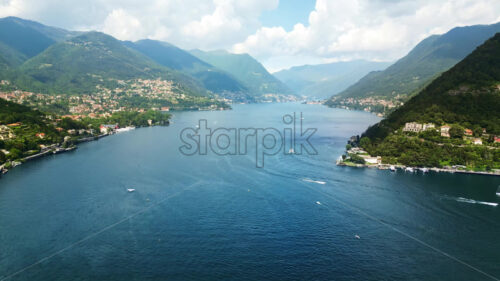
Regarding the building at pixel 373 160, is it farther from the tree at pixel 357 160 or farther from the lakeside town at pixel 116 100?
the lakeside town at pixel 116 100

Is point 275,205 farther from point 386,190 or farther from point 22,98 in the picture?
point 22,98

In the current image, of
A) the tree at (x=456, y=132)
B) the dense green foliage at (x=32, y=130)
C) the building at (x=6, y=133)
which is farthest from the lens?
the building at (x=6, y=133)

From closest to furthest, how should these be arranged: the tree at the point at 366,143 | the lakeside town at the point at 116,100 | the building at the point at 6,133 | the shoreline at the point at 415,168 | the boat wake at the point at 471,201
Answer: the boat wake at the point at 471,201
the shoreline at the point at 415,168
the building at the point at 6,133
the tree at the point at 366,143
the lakeside town at the point at 116,100

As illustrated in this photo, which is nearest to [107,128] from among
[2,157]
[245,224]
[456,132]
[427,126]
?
[2,157]

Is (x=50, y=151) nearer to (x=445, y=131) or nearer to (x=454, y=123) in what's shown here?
(x=445, y=131)

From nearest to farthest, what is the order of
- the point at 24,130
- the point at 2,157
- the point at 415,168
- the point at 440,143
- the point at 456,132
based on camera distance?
the point at 2,157 < the point at 415,168 < the point at 440,143 < the point at 456,132 < the point at 24,130

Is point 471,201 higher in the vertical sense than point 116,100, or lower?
lower

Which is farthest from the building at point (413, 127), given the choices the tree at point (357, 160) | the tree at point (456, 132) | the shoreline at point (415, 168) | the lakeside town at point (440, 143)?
the tree at point (357, 160)
